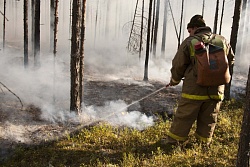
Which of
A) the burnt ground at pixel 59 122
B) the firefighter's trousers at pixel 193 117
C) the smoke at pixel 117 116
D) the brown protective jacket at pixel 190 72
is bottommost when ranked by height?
the burnt ground at pixel 59 122

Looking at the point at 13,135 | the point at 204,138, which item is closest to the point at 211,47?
the point at 204,138

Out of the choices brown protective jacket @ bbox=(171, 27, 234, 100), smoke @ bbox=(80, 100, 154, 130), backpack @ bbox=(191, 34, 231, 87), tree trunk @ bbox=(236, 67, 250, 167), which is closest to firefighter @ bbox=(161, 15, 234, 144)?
brown protective jacket @ bbox=(171, 27, 234, 100)

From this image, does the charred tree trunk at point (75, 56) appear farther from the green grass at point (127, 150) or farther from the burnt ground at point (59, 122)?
the green grass at point (127, 150)

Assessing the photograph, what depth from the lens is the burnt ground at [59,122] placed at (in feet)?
19.7

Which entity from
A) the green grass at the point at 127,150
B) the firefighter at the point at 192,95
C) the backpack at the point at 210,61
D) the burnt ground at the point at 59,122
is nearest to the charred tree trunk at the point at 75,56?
the burnt ground at the point at 59,122

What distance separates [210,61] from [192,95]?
27.1 inches

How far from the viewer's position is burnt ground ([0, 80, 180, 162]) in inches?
237

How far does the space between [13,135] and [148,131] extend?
338cm

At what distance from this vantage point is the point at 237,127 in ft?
19.5

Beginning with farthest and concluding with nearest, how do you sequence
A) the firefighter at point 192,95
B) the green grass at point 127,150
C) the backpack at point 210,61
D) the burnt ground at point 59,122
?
the burnt ground at point 59,122
the firefighter at point 192,95
the green grass at point 127,150
the backpack at point 210,61

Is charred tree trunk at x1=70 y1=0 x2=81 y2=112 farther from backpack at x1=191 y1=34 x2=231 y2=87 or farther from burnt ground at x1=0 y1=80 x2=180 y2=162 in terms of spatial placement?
backpack at x1=191 y1=34 x2=231 y2=87

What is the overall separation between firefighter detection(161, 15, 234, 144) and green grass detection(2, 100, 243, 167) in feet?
1.11

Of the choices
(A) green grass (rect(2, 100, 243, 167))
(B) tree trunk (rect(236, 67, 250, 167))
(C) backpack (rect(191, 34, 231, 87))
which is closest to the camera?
(B) tree trunk (rect(236, 67, 250, 167))

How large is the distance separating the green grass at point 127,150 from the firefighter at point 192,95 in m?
0.34
